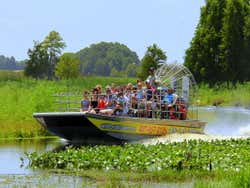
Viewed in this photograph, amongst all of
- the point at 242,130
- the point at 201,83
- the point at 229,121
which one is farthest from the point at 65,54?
the point at 242,130

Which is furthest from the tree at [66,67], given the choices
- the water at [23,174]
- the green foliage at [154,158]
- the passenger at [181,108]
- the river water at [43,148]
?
the green foliage at [154,158]

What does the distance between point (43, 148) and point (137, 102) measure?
3807 mm

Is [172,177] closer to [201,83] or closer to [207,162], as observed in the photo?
[207,162]

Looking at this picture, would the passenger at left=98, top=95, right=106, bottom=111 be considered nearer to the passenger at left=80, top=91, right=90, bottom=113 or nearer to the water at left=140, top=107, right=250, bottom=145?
the passenger at left=80, top=91, right=90, bottom=113

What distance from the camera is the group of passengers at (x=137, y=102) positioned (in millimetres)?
27469

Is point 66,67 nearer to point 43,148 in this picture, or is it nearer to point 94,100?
point 94,100

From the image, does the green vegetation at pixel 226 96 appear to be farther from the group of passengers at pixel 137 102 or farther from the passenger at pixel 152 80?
the group of passengers at pixel 137 102

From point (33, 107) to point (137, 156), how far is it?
14.4 m

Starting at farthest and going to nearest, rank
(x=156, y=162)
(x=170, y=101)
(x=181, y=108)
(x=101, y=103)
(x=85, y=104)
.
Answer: (x=181, y=108) → (x=85, y=104) → (x=170, y=101) → (x=101, y=103) → (x=156, y=162)

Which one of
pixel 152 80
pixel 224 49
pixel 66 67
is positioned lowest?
pixel 152 80

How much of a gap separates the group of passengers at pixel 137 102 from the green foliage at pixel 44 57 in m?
65.7

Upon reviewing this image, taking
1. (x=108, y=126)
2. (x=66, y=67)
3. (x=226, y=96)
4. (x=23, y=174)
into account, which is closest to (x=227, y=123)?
(x=108, y=126)

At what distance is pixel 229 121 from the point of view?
41531mm

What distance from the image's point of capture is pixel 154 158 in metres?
18.5
